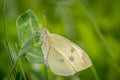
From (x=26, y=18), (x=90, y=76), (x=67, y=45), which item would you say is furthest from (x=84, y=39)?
(x=26, y=18)

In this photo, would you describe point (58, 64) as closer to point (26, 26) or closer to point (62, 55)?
point (62, 55)

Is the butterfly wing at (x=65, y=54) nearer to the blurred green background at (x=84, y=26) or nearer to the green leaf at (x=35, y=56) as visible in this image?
the green leaf at (x=35, y=56)

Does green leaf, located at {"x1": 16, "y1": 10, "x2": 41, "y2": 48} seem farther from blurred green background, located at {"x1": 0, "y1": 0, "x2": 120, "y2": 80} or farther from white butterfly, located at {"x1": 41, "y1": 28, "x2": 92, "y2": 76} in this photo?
blurred green background, located at {"x1": 0, "y1": 0, "x2": 120, "y2": 80}

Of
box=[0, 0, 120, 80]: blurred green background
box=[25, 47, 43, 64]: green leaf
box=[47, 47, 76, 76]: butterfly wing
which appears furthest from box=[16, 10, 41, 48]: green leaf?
box=[0, 0, 120, 80]: blurred green background

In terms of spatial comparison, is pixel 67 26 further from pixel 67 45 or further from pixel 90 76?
pixel 67 45

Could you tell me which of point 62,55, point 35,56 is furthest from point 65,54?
point 35,56
